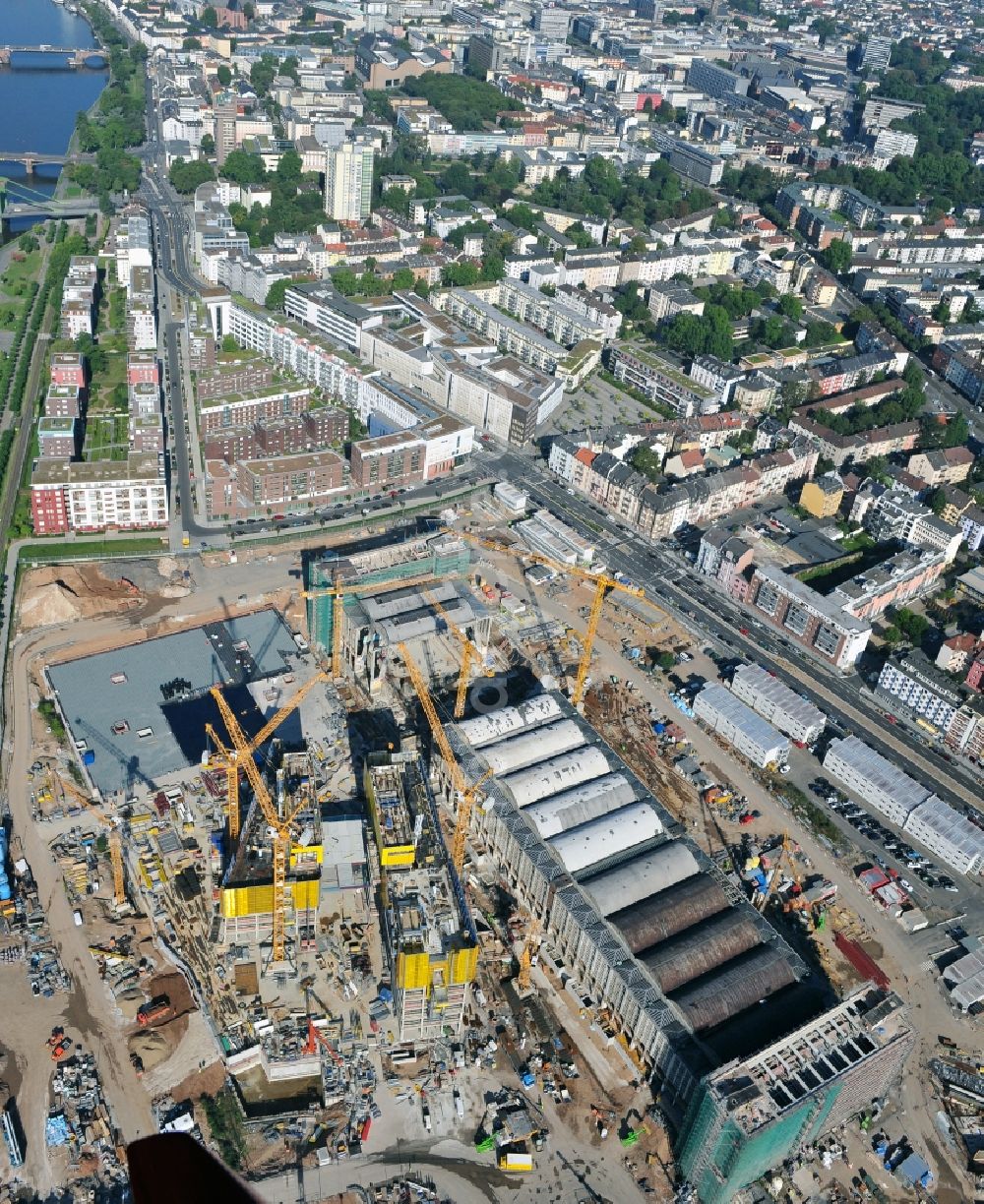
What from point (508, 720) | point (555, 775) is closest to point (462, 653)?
point (508, 720)

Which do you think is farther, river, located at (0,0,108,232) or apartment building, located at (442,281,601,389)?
river, located at (0,0,108,232)

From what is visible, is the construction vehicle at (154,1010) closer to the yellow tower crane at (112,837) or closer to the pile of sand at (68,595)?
the yellow tower crane at (112,837)

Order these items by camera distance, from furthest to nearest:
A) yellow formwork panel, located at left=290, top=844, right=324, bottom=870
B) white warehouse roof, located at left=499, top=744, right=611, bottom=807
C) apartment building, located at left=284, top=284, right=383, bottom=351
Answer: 1. apartment building, located at left=284, top=284, right=383, bottom=351
2. white warehouse roof, located at left=499, top=744, right=611, bottom=807
3. yellow formwork panel, located at left=290, top=844, right=324, bottom=870

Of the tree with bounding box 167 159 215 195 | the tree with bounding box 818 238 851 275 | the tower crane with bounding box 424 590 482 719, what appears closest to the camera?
the tower crane with bounding box 424 590 482 719

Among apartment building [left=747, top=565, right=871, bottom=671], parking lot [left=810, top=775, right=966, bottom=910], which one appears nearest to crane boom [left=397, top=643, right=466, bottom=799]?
parking lot [left=810, top=775, right=966, bottom=910]

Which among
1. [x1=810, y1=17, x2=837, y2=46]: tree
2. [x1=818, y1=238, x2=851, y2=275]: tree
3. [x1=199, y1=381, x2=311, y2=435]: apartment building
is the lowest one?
[x1=199, y1=381, x2=311, y2=435]: apartment building

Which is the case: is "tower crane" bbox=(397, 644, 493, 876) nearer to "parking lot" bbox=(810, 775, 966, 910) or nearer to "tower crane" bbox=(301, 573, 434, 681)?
"tower crane" bbox=(301, 573, 434, 681)

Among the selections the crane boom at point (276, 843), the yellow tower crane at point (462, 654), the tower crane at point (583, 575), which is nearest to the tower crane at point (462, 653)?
the yellow tower crane at point (462, 654)
